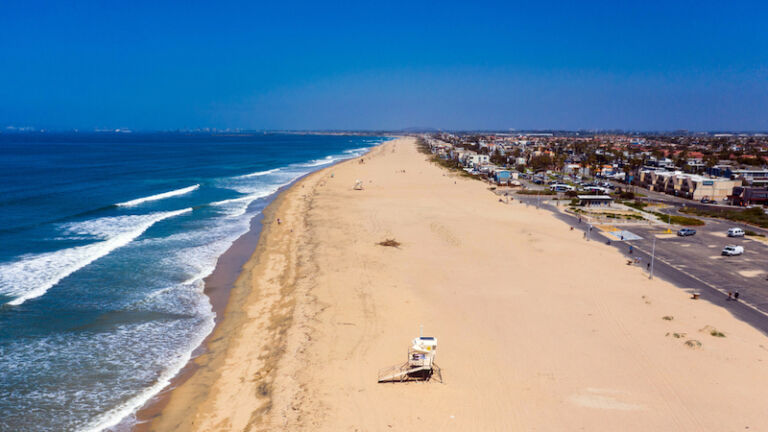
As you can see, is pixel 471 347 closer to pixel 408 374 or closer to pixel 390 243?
pixel 408 374

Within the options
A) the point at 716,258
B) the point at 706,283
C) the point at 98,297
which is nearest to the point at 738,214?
the point at 716,258

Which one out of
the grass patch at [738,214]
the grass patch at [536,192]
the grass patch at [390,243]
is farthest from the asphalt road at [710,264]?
the grass patch at [536,192]

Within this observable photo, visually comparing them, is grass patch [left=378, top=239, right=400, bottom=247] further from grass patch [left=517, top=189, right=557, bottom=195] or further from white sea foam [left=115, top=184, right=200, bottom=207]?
grass patch [left=517, top=189, right=557, bottom=195]

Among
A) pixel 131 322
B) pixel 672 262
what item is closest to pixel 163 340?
pixel 131 322

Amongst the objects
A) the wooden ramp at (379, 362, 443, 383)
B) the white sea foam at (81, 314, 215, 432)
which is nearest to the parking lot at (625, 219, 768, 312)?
the wooden ramp at (379, 362, 443, 383)

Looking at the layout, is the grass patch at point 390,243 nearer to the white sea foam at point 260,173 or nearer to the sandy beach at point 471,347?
the sandy beach at point 471,347

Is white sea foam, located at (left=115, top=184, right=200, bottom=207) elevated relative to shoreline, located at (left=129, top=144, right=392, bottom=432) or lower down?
elevated

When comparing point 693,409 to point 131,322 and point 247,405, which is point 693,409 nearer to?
point 247,405
